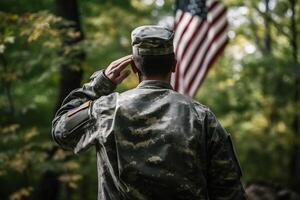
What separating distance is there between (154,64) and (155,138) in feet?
1.35

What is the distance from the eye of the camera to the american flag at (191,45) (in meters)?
7.03

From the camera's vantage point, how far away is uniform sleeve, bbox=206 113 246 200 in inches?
105

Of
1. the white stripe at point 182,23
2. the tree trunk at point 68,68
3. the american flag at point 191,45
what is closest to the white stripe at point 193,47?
the american flag at point 191,45

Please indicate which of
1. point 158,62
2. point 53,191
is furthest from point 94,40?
point 158,62

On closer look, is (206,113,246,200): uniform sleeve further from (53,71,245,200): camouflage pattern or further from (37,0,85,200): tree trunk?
(37,0,85,200): tree trunk

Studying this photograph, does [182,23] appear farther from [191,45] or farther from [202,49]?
[202,49]

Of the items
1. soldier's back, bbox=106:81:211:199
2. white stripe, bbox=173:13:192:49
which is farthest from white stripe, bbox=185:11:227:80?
soldier's back, bbox=106:81:211:199

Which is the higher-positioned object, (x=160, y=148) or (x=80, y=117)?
(x=80, y=117)

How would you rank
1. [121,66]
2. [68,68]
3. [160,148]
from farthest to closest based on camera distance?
[68,68] → [121,66] → [160,148]

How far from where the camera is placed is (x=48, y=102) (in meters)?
13.3

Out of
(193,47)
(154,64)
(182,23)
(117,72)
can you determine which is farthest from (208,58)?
(154,64)

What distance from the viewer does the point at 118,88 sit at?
1334 cm

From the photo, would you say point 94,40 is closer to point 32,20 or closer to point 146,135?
point 32,20

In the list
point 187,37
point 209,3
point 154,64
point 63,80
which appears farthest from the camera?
point 63,80
